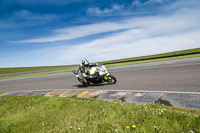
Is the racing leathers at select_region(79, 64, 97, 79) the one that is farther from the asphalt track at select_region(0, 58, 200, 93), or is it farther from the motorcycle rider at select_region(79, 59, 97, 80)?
the asphalt track at select_region(0, 58, 200, 93)

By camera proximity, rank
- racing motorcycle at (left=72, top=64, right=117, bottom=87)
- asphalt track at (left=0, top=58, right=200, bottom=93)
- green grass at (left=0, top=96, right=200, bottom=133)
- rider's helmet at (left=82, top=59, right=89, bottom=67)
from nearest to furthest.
Result: green grass at (left=0, top=96, right=200, bottom=133) → asphalt track at (left=0, top=58, right=200, bottom=93) → racing motorcycle at (left=72, top=64, right=117, bottom=87) → rider's helmet at (left=82, top=59, right=89, bottom=67)

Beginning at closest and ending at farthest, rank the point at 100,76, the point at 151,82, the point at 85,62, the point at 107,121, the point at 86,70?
the point at 107,121
the point at 151,82
the point at 100,76
the point at 85,62
the point at 86,70

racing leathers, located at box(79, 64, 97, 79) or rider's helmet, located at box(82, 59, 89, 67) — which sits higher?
rider's helmet, located at box(82, 59, 89, 67)

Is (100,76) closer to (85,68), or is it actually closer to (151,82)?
(85,68)

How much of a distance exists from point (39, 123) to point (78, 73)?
20.1 feet

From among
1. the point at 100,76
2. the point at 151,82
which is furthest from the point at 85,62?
the point at 151,82

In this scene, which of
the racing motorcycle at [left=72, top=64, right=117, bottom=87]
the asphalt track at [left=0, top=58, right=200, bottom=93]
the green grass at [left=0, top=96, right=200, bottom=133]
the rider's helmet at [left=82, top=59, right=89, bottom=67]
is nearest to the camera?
the green grass at [left=0, top=96, right=200, bottom=133]

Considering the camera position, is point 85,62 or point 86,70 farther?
point 86,70

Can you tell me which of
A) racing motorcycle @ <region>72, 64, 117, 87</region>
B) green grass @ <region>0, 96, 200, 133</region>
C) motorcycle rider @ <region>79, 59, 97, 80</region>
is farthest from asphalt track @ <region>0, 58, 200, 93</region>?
green grass @ <region>0, 96, 200, 133</region>

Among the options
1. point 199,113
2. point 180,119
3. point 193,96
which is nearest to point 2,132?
point 180,119

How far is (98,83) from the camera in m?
9.43

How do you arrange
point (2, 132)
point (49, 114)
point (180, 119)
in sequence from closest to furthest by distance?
point (180, 119) → point (2, 132) → point (49, 114)

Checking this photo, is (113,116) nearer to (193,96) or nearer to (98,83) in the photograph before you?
(193,96)

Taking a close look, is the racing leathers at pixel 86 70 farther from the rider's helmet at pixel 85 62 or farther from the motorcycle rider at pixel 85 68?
the rider's helmet at pixel 85 62
